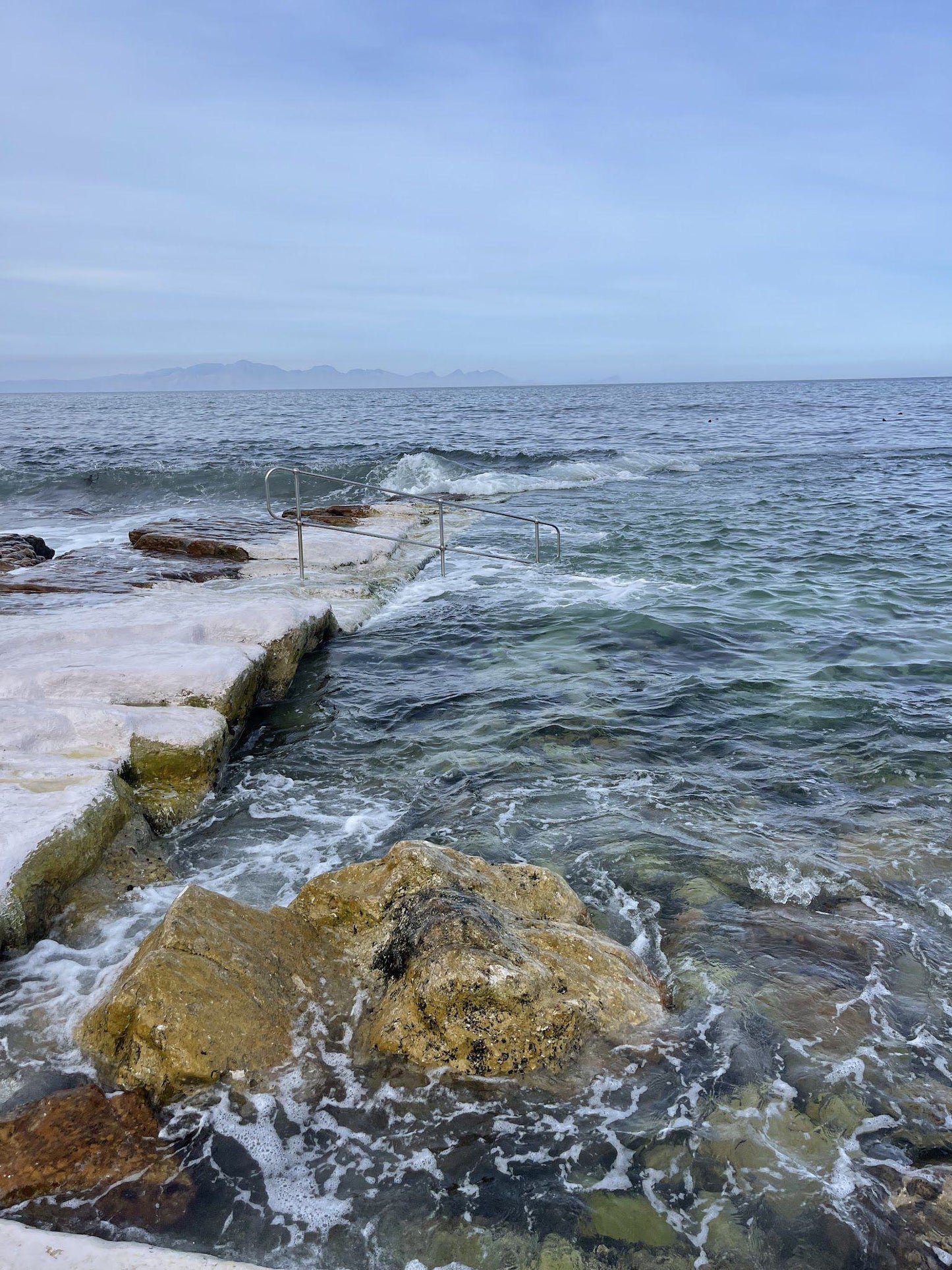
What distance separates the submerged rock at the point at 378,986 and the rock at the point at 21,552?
376 inches

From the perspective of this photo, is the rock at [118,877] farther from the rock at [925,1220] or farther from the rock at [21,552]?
the rock at [21,552]

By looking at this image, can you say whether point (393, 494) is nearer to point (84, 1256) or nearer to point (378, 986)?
point (378, 986)

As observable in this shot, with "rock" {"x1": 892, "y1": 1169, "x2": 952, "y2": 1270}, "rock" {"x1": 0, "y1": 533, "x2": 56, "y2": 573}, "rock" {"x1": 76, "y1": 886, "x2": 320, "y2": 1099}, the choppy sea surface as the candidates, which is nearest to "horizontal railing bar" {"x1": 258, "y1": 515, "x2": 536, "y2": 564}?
the choppy sea surface

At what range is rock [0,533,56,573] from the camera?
11.9 metres

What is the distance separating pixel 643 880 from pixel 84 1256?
11.3 feet

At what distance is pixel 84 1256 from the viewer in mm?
2443

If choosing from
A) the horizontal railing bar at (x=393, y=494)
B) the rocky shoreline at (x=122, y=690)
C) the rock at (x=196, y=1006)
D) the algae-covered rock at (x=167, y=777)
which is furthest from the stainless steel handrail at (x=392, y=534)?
the rock at (x=196, y=1006)

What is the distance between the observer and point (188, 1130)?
10.2 ft

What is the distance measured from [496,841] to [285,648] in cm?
343

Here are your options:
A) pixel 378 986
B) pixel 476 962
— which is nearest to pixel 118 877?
pixel 378 986

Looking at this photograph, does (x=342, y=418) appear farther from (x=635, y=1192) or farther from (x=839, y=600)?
(x=635, y=1192)

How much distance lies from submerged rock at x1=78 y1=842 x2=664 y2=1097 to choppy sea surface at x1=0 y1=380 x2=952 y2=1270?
0.15m

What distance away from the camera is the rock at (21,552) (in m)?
11.9

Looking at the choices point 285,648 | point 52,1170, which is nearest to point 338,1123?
point 52,1170
